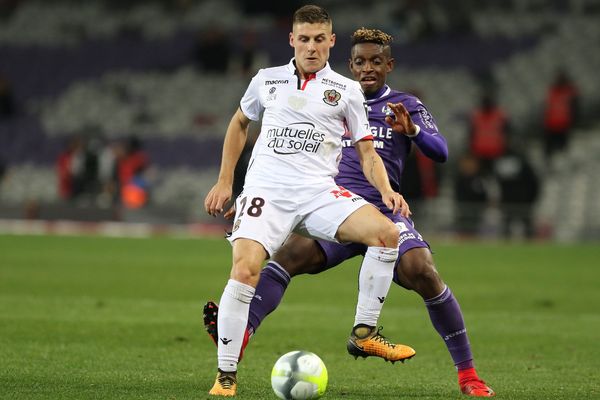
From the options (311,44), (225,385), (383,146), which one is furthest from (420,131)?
(225,385)

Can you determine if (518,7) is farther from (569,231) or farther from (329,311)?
(329,311)

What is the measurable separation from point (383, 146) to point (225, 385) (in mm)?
2060

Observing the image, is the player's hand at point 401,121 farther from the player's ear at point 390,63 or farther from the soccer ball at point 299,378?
the soccer ball at point 299,378

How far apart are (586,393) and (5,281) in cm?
903

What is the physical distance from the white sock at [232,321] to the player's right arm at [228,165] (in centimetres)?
59

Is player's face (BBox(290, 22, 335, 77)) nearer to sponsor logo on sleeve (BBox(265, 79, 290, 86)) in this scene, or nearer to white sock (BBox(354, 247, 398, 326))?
sponsor logo on sleeve (BBox(265, 79, 290, 86))

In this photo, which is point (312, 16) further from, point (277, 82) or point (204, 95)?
point (204, 95)

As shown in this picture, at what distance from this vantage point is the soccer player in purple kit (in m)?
7.47

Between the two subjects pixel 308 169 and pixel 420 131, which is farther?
pixel 420 131

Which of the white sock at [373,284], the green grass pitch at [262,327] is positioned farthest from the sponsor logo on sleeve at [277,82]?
the green grass pitch at [262,327]

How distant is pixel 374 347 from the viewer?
23.7 ft

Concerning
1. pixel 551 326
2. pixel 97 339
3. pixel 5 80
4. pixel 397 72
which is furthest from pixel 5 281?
pixel 5 80

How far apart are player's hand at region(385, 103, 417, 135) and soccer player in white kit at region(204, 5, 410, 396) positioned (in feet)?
0.56

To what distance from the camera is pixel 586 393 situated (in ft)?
24.0
